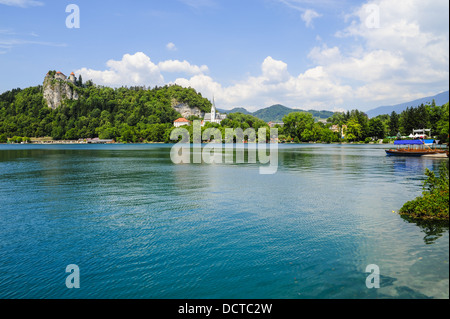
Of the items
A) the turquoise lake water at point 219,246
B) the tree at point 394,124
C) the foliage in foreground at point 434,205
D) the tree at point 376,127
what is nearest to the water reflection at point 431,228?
the turquoise lake water at point 219,246

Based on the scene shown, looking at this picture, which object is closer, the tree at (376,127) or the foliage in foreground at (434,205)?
the foliage in foreground at (434,205)

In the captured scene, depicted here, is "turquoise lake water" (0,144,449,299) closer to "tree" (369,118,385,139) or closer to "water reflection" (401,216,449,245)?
"water reflection" (401,216,449,245)

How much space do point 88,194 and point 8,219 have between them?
10.4 metres

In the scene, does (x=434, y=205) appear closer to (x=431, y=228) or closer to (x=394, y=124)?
(x=431, y=228)

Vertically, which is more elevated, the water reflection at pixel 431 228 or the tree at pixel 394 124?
the tree at pixel 394 124

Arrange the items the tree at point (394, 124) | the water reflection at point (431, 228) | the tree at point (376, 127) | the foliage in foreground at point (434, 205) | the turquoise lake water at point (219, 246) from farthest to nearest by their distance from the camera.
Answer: the tree at point (376, 127) < the tree at point (394, 124) < the foliage in foreground at point (434, 205) < the water reflection at point (431, 228) < the turquoise lake water at point (219, 246)

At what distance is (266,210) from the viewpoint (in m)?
25.4

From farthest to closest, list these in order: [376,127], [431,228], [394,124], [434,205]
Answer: [376,127]
[394,124]
[434,205]
[431,228]

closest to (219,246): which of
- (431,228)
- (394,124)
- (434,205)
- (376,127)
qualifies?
(431,228)

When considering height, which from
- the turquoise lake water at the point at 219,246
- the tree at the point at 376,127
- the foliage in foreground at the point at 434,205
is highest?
the tree at the point at 376,127

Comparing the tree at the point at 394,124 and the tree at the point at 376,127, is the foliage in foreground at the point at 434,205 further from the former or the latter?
the tree at the point at 394,124

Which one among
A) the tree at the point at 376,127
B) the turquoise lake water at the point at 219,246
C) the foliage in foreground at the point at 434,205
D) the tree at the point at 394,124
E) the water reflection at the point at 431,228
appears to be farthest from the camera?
the tree at the point at 376,127
